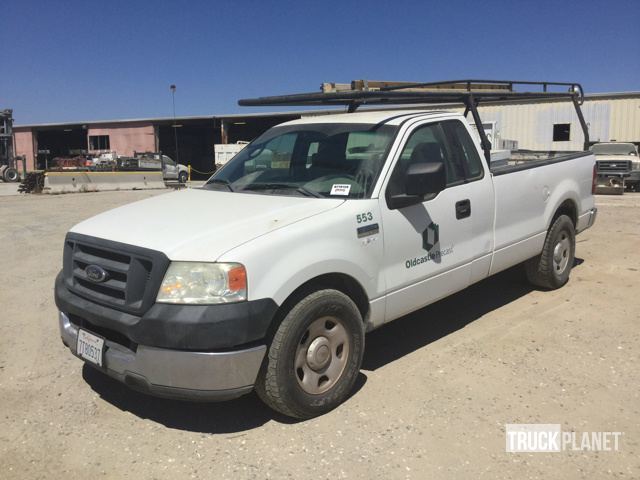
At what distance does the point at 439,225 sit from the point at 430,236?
0.14m

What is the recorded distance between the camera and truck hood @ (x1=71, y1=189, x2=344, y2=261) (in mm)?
3049

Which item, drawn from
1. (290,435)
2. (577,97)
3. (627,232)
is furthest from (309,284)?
(627,232)

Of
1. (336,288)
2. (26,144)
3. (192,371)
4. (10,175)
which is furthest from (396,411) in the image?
(26,144)

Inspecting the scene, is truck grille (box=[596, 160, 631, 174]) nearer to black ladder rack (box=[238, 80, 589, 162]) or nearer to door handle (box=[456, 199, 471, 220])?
black ladder rack (box=[238, 80, 589, 162])

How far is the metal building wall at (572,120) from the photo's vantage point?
1065 inches

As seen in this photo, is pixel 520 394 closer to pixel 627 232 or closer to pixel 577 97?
pixel 577 97

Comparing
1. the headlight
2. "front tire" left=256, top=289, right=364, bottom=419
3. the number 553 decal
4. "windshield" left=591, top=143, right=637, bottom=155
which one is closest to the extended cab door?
the number 553 decal

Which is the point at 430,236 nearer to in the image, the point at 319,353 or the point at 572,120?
the point at 319,353

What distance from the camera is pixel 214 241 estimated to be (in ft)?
10.0

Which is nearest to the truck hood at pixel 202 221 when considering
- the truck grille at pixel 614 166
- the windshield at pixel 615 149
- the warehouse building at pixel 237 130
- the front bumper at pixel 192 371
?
the front bumper at pixel 192 371

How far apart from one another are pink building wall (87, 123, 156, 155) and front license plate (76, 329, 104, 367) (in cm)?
4236

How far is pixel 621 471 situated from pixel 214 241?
8.05ft

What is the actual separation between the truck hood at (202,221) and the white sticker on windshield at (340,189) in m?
0.11

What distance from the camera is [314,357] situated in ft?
11.0
